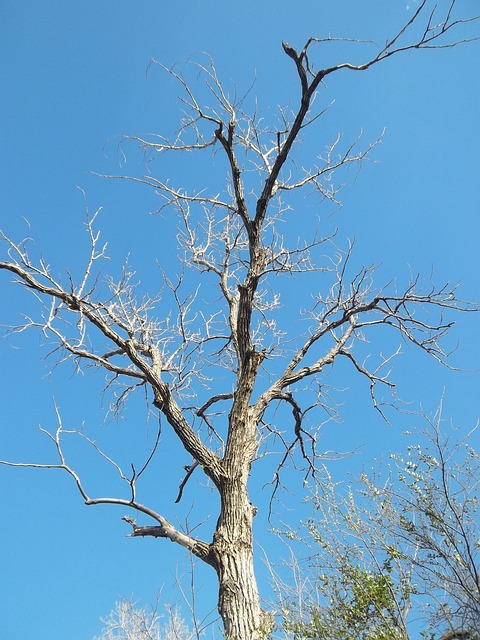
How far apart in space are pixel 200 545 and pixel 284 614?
78 cm

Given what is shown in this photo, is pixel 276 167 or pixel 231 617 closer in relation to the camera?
pixel 231 617

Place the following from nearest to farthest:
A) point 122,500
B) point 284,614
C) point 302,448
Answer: point 284,614 → point 122,500 → point 302,448

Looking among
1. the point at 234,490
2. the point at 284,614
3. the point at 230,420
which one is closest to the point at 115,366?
the point at 230,420

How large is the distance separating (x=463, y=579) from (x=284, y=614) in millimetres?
1302

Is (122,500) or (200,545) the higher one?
(122,500)

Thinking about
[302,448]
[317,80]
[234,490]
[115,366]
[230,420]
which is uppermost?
[317,80]

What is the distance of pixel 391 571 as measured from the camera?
406cm

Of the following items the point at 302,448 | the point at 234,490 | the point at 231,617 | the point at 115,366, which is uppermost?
the point at 115,366

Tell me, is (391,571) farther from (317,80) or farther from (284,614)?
(317,80)

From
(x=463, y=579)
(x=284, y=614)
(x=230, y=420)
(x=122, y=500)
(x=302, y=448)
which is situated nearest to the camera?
(x=284, y=614)

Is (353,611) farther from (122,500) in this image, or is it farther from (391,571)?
(122,500)

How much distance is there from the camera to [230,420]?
4836 mm

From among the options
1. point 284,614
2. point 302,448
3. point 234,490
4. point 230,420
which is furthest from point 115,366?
point 284,614

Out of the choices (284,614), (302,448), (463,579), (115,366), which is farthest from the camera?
(302,448)
